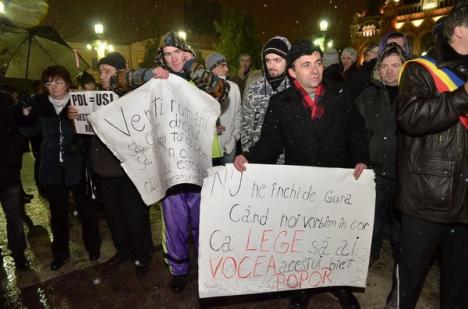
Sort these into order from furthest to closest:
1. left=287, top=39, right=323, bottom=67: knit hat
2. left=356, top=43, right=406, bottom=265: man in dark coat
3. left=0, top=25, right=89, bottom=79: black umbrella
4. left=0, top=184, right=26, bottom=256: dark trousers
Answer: left=0, top=25, right=89, bottom=79: black umbrella → left=0, top=184, right=26, bottom=256: dark trousers → left=356, top=43, right=406, bottom=265: man in dark coat → left=287, top=39, right=323, bottom=67: knit hat

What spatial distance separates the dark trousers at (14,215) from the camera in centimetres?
372

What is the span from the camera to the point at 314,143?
2686 millimetres

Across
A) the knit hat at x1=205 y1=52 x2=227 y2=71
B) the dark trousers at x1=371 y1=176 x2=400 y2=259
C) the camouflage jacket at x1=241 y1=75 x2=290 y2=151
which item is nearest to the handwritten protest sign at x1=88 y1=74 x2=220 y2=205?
the camouflage jacket at x1=241 y1=75 x2=290 y2=151

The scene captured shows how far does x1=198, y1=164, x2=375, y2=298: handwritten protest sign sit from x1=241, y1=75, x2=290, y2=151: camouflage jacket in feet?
4.12

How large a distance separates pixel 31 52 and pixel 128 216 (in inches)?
126

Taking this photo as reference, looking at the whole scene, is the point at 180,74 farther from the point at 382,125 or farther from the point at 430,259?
the point at 430,259

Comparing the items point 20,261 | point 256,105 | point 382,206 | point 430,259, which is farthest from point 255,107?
point 20,261

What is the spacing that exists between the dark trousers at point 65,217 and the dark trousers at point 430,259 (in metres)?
3.19

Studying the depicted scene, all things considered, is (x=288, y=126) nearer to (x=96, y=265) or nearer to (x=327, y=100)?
(x=327, y=100)

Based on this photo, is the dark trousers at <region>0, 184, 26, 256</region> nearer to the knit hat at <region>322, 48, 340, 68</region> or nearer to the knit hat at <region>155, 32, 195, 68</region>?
the knit hat at <region>155, 32, 195, 68</region>

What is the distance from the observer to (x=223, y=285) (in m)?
2.50

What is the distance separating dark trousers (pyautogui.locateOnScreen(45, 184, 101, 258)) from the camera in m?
3.76

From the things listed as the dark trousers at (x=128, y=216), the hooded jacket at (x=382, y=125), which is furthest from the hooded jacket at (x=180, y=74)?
the hooded jacket at (x=382, y=125)

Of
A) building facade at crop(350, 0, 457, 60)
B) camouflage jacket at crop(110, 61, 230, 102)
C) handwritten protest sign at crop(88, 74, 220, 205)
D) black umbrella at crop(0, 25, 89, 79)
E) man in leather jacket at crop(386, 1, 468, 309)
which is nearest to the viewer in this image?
man in leather jacket at crop(386, 1, 468, 309)
